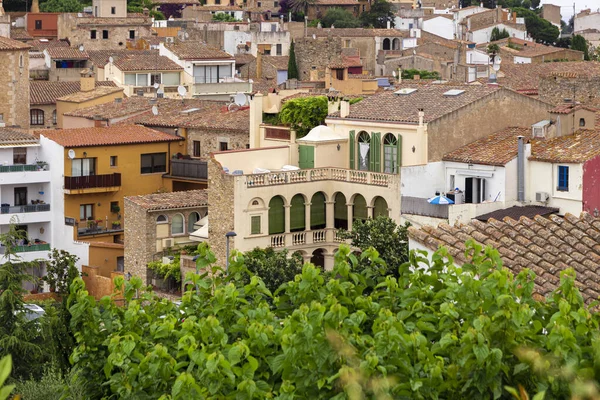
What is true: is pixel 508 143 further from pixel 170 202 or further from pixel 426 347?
pixel 426 347

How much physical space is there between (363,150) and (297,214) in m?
2.72

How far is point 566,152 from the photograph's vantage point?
3741 centimetres

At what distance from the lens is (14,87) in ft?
208

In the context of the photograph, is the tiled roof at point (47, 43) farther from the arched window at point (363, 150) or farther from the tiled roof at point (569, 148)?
the tiled roof at point (569, 148)

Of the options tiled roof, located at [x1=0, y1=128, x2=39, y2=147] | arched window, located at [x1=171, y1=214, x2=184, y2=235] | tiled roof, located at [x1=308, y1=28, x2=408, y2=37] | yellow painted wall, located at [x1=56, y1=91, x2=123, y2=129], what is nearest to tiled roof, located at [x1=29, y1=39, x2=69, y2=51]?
tiled roof, located at [x1=308, y1=28, x2=408, y2=37]

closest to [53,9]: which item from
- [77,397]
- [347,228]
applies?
[347,228]

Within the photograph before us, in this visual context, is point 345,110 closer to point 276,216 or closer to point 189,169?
point 276,216

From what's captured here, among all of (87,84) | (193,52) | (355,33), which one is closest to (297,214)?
(87,84)

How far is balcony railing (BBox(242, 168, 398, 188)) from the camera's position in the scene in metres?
39.5

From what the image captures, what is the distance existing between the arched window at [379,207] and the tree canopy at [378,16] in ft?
270

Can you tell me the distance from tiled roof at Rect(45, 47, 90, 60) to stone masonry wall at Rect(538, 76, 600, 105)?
31.5 m

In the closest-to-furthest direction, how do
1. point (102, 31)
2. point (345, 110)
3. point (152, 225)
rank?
1. point (345, 110)
2. point (152, 225)
3. point (102, 31)

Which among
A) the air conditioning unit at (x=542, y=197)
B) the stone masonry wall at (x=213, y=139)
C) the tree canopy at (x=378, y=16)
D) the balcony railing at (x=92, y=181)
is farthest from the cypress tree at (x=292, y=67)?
the air conditioning unit at (x=542, y=197)

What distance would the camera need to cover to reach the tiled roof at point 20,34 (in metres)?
91.2
